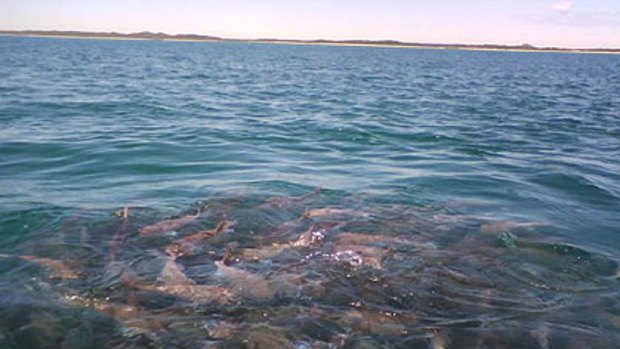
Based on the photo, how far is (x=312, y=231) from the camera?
799cm

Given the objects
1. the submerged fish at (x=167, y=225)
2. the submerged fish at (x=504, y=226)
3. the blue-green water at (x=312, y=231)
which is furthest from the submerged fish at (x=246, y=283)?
the submerged fish at (x=504, y=226)

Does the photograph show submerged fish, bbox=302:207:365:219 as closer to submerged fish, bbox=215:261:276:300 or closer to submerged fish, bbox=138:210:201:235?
submerged fish, bbox=138:210:201:235

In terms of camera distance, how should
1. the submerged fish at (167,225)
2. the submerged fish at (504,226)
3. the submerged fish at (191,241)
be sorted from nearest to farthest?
the submerged fish at (191,241) < the submerged fish at (167,225) < the submerged fish at (504,226)

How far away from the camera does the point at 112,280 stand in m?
6.26

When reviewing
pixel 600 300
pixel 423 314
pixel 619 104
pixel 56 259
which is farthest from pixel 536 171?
pixel 619 104

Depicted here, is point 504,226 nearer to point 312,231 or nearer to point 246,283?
point 312,231

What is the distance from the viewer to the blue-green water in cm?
545

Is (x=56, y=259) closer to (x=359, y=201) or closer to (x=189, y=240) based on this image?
(x=189, y=240)

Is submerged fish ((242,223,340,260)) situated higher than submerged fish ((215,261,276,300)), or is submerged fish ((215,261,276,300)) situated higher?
submerged fish ((215,261,276,300))

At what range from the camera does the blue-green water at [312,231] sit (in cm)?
545

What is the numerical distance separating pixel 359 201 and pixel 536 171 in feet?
18.5

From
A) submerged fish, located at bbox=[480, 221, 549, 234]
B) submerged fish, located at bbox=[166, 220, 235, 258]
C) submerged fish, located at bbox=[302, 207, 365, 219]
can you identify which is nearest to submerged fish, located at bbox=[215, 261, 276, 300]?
submerged fish, located at bbox=[166, 220, 235, 258]

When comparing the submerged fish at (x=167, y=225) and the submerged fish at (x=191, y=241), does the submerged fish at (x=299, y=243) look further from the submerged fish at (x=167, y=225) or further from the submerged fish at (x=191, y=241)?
the submerged fish at (x=167, y=225)

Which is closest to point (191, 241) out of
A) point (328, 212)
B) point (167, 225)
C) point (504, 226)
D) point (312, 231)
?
point (167, 225)
